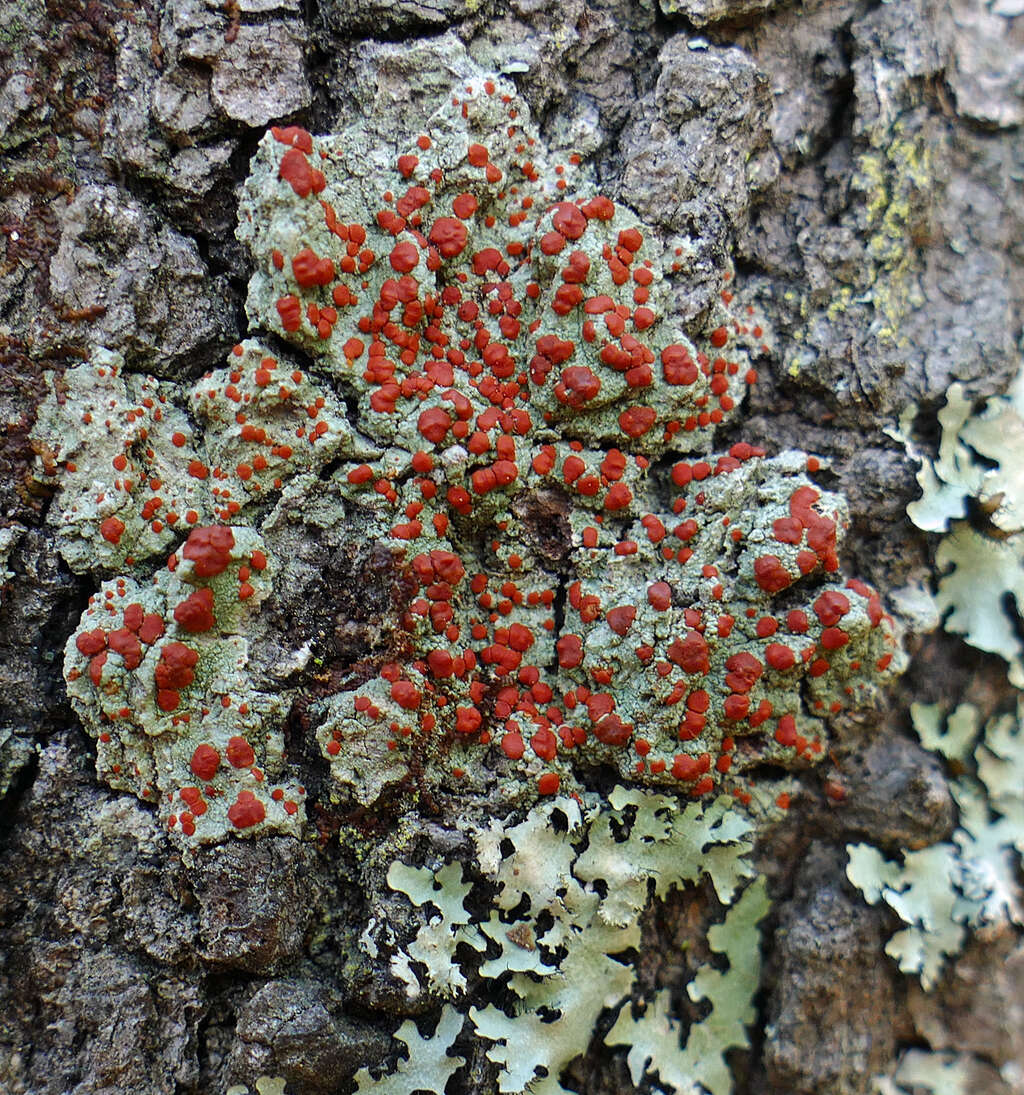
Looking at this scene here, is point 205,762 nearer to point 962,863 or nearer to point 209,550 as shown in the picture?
point 209,550

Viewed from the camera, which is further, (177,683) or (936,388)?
(936,388)

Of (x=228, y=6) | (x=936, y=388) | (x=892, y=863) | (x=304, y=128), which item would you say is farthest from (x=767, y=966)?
(x=228, y=6)

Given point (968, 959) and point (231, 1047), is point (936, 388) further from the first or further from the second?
point (231, 1047)

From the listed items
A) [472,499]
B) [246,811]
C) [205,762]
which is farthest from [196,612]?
[472,499]

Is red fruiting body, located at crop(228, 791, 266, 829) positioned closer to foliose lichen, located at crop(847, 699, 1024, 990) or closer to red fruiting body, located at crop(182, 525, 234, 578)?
red fruiting body, located at crop(182, 525, 234, 578)

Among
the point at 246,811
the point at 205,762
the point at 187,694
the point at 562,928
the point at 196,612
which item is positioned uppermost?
the point at 196,612

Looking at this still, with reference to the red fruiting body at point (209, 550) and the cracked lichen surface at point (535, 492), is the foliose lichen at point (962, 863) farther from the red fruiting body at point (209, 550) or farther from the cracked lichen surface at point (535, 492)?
the red fruiting body at point (209, 550)
